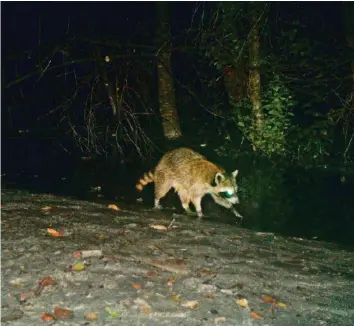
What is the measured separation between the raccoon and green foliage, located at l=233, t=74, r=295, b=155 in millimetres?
3845

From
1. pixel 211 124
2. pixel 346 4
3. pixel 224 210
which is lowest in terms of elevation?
pixel 224 210

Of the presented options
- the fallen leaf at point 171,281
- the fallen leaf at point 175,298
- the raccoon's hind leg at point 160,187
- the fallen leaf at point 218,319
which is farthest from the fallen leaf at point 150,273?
the raccoon's hind leg at point 160,187

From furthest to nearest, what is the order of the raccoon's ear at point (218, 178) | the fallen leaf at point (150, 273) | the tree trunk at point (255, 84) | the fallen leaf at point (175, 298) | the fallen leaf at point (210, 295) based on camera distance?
1. the tree trunk at point (255, 84)
2. the raccoon's ear at point (218, 178)
3. the fallen leaf at point (150, 273)
4. the fallen leaf at point (210, 295)
5. the fallen leaf at point (175, 298)

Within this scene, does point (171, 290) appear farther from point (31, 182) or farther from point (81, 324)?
point (31, 182)

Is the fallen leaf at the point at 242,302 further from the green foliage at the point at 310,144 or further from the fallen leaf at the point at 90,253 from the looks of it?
the green foliage at the point at 310,144

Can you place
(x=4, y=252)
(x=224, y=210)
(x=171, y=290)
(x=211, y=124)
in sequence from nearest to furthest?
(x=171, y=290)
(x=4, y=252)
(x=224, y=210)
(x=211, y=124)

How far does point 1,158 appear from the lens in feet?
47.2

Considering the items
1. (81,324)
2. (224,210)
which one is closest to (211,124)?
(224,210)

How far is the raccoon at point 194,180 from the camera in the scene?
26.2ft

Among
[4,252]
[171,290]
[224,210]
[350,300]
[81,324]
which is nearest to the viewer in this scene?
[81,324]

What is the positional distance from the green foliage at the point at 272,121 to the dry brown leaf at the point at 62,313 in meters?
8.90

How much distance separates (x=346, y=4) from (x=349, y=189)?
493 cm

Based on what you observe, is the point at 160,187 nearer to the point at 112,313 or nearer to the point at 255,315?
the point at 255,315

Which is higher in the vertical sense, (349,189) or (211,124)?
(211,124)
